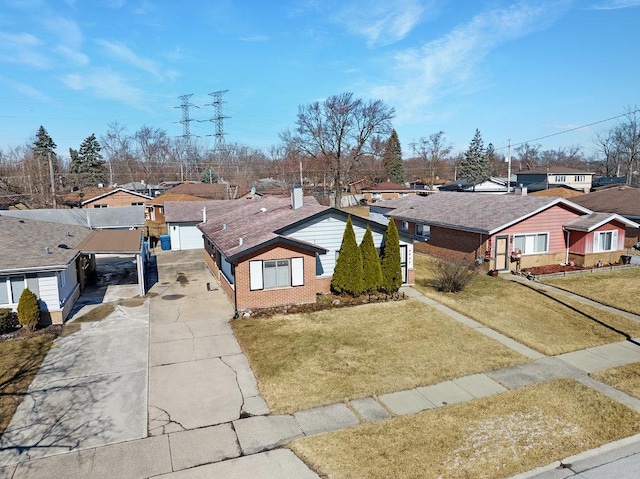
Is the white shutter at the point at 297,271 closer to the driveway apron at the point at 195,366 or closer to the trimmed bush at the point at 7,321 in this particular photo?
the driveway apron at the point at 195,366

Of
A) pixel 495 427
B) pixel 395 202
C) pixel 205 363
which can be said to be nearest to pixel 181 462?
pixel 205 363

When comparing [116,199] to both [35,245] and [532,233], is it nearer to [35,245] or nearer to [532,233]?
[35,245]

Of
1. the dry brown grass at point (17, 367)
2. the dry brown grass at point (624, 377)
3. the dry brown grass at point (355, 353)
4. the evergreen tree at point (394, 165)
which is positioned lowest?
the dry brown grass at point (624, 377)

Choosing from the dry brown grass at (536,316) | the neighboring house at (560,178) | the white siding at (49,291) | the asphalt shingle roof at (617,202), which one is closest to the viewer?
the dry brown grass at (536,316)

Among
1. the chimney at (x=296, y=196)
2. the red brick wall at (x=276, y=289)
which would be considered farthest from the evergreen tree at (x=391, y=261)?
the chimney at (x=296, y=196)

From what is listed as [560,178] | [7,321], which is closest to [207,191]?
[7,321]
